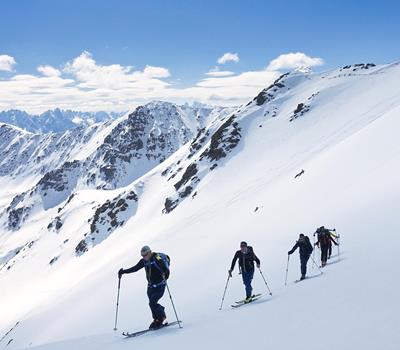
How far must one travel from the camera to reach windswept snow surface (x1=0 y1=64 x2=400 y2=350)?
9.18m

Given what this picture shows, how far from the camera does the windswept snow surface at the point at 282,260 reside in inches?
361

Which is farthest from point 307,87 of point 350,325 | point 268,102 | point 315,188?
point 350,325

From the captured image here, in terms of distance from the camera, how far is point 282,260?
2220 centimetres

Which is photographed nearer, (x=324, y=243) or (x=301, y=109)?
(x=324, y=243)

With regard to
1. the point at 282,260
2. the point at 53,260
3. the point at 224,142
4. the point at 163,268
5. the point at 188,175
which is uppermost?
the point at 224,142

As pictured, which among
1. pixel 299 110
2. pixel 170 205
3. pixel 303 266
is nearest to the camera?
pixel 303 266

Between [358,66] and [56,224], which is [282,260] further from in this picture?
[56,224]

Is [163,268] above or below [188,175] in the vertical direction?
below

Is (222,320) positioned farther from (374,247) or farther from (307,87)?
(307,87)

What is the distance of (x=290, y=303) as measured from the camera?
1157cm

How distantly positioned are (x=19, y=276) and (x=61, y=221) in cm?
4122

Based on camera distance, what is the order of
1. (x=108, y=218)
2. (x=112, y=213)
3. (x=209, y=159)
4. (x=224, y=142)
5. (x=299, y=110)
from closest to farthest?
(x=299, y=110), (x=209, y=159), (x=224, y=142), (x=108, y=218), (x=112, y=213)

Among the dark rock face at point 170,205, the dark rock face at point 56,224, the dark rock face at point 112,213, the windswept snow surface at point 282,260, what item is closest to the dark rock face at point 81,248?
the dark rock face at point 112,213

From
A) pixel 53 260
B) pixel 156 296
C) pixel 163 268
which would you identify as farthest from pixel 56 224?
pixel 163 268
